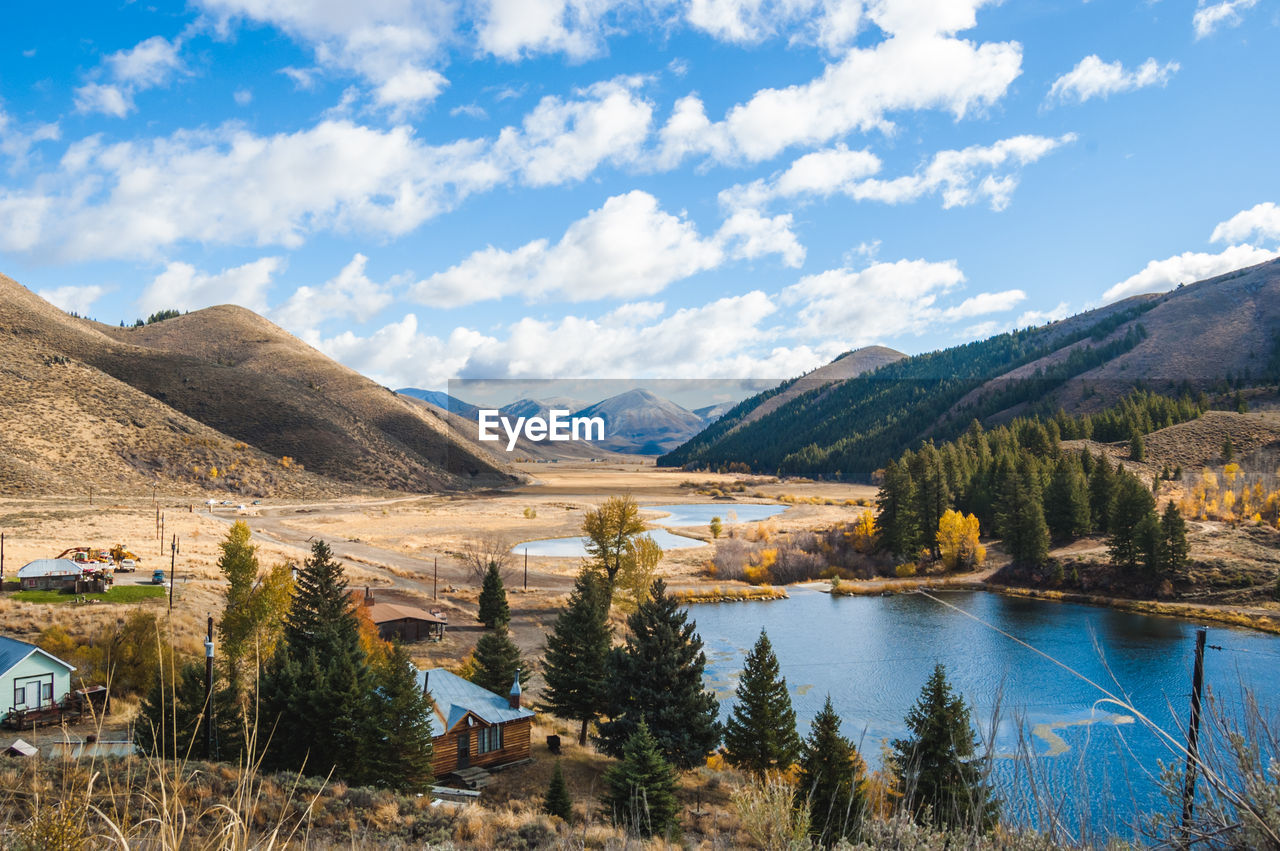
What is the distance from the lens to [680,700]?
23000mm

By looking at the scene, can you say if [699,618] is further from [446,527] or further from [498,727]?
[446,527]

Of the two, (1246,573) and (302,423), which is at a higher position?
(302,423)

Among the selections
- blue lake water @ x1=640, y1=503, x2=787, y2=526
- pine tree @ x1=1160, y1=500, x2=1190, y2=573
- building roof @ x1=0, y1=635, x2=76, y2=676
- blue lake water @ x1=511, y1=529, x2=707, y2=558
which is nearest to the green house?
building roof @ x1=0, y1=635, x2=76, y2=676

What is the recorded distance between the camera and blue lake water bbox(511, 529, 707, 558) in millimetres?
73188

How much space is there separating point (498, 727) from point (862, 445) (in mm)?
165723

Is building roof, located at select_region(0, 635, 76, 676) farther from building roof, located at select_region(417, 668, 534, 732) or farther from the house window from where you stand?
the house window

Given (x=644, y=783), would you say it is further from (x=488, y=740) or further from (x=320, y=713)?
(x=320, y=713)

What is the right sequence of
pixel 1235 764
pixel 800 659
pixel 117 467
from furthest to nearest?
pixel 117 467 < pixel 800 659 < pixel 1235 764

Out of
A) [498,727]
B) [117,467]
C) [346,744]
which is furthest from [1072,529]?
[117,467]

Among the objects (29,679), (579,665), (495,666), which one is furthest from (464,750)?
(29,679)

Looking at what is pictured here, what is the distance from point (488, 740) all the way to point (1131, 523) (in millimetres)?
55716

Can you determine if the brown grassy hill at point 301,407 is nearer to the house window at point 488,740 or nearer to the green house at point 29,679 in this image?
the green house at point 29,679

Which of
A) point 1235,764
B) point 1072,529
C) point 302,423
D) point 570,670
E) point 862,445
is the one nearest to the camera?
point 1235,764

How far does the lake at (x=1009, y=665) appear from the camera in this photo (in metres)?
26.8
